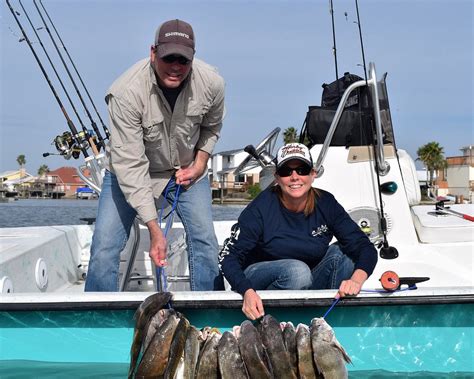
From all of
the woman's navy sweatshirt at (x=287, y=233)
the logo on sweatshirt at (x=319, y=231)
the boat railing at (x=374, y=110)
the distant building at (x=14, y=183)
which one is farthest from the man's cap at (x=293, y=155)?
the distant building at (x=14, y=183)

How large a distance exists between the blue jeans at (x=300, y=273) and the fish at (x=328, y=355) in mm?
816

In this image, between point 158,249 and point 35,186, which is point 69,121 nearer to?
point 158,249

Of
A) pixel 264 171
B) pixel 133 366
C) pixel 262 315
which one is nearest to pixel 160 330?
pixel 133 366

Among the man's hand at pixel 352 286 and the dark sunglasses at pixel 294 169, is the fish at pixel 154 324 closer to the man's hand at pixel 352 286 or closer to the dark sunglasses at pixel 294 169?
the man's hand at pixel 352 286

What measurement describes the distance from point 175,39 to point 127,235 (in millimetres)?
1375

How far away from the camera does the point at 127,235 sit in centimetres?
439

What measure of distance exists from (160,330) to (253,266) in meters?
0.99

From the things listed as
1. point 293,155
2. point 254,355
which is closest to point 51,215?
point 293,155

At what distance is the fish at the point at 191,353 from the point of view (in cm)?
312

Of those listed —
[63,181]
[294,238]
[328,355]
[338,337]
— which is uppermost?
[63,181]

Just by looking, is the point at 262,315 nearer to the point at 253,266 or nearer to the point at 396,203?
the point at 253,266

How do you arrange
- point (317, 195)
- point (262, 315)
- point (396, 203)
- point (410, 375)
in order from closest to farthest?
1. point (262, 315)
2. point (410, 375)
3. point (317, 195)
4. point (396, 203)

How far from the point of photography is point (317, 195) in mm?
4199

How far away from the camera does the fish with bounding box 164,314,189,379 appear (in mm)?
3088
